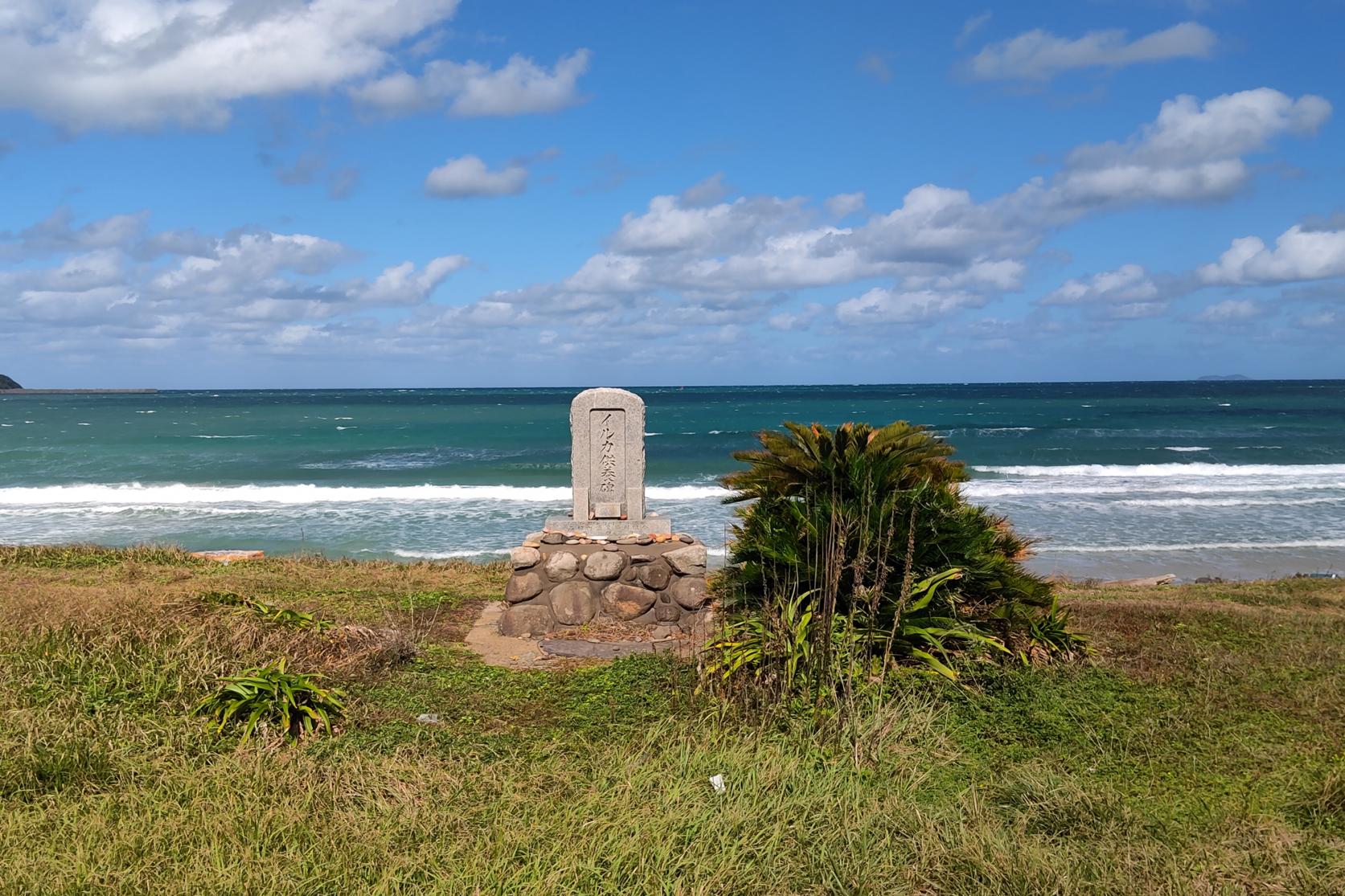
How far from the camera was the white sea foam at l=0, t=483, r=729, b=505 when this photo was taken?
2369cm

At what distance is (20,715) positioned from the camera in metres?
4.69

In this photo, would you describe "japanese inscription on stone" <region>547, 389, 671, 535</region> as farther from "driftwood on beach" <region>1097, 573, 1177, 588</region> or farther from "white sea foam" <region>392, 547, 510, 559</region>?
"white sea foam" <region>392, 547, 510, 559</region>

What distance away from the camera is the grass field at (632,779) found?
3410 mm

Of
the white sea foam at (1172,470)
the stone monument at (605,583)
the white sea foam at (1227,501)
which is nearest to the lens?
the stone monument at (605,583)

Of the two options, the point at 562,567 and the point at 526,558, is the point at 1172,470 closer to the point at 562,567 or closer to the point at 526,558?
the point at 562,567

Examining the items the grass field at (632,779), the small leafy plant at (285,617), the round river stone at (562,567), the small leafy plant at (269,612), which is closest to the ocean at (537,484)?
the round river stone at (562,567)

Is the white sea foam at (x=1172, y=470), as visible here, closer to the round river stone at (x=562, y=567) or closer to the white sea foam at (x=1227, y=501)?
the white sea foam at (x=1227, y=501)

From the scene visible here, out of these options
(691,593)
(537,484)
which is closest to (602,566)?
(691,593)

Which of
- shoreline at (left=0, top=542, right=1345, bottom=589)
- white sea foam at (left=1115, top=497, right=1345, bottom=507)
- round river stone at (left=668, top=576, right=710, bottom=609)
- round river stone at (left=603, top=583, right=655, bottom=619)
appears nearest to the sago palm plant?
round river stone at (left=668, top=576, right=710, bottom=609)

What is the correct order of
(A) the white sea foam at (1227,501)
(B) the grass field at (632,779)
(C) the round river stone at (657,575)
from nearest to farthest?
(B) the grass field at (632,779)
(C) the round river stone at (657,575)
(A) the white sea foam at (1227,501)

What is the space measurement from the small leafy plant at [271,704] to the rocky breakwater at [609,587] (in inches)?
126

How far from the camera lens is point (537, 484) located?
26516 mm

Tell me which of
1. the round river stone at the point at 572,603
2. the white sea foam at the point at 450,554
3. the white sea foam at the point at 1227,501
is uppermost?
the round river stone at the point at 572,603

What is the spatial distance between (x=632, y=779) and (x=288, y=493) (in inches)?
915
